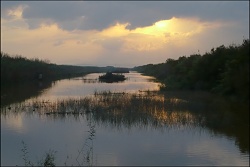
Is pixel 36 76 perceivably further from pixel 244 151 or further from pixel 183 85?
pixel 244 151

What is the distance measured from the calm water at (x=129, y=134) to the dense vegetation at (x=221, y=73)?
6.87 meters

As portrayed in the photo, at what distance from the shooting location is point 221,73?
116 feet

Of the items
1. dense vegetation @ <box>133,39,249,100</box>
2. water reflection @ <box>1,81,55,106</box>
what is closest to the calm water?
water reflection @ <box>1,81,55,106</box>

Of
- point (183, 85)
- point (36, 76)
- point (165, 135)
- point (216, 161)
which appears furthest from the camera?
point (36, 76)

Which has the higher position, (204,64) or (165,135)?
(204,64)

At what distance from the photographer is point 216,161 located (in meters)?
12.5

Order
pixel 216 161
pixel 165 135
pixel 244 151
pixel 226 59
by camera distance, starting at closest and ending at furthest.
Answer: pixel 216 161, pixel 244 151, pixel 165 135, pixel 226 59

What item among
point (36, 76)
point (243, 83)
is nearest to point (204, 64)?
point (243, 83)

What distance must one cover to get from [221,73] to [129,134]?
21282 millimetres

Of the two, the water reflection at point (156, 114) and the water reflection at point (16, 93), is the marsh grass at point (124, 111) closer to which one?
the water reflection at point (156, 114)

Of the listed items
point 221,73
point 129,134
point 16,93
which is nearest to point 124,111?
point 129,134

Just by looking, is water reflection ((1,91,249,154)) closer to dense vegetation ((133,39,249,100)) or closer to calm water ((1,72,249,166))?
calm water ((1,72,249,166))

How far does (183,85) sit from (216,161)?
30.9 m

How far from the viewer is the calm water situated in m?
13.0
